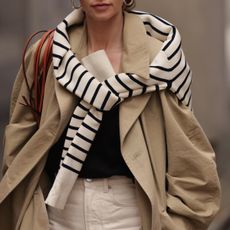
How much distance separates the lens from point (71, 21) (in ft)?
5.83

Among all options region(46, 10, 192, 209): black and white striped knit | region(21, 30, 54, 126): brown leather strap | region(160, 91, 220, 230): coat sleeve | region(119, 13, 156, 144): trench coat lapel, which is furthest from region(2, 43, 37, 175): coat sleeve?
region(160, 91, 220, 230): coat sleeve

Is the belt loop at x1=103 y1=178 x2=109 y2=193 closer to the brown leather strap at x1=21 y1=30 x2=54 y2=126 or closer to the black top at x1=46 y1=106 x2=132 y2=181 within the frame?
the black top at x1=46 y1=106 x2=132 y2=181

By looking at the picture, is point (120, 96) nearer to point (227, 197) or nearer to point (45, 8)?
point (45, 8)

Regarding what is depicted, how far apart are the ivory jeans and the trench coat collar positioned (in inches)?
5.6

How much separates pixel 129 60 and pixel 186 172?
34 cm

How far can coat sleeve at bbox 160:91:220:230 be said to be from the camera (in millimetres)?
1681

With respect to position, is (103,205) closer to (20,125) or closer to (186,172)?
(186,172)

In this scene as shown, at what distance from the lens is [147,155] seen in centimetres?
166

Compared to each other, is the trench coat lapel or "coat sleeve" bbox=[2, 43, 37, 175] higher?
the trench coat lapel

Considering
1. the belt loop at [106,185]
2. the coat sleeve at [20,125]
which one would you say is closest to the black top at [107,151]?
the belt loop at [106,185]

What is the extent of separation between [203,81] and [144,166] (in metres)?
0.92

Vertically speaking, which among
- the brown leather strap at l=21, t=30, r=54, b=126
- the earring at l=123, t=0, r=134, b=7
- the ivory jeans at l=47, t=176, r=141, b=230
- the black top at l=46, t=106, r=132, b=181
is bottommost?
the ivory jeans at l=47, t=176, r=141, b=230

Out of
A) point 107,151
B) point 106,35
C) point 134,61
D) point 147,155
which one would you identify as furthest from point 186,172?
point 106,35

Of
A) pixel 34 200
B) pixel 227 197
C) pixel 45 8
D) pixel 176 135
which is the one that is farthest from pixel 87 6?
pixel 227 197
